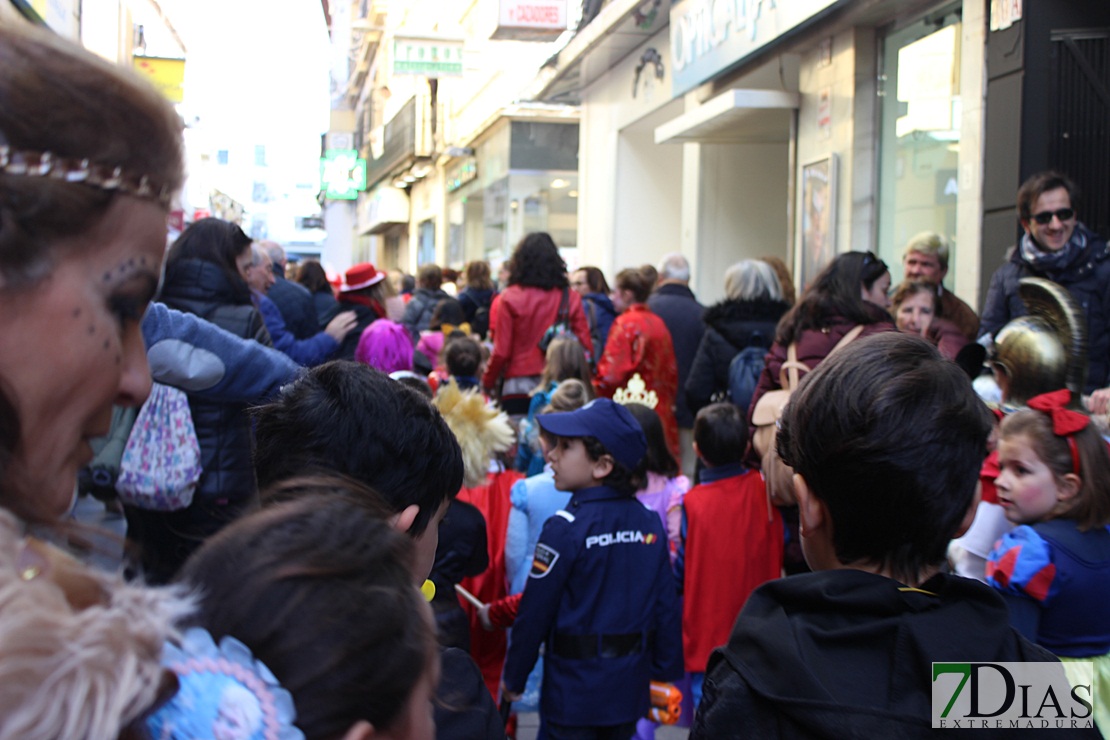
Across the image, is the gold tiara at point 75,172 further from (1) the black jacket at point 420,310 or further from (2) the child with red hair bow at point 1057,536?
(1) the black jacket at point 420,310

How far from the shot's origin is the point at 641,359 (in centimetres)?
721

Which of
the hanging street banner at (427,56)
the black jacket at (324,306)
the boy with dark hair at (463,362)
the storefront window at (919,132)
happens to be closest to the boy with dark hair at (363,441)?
the boy with dark hair at (463,362)

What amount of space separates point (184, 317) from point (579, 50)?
12862 mm

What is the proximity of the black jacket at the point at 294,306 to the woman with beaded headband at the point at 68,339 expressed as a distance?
6.35 m

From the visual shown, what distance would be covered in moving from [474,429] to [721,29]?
7.79 meters

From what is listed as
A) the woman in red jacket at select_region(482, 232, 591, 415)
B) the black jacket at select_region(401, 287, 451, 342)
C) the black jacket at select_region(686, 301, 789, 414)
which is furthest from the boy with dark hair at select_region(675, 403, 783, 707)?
the black jacket at select_region(401, 287, 451, 342)

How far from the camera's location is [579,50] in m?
15.1

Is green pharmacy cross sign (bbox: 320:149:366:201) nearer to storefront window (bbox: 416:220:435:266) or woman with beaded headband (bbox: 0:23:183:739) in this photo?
storefront window (bbox: 416:220:435:266)

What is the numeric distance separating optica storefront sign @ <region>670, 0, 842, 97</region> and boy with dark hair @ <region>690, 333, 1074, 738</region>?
7.29 m

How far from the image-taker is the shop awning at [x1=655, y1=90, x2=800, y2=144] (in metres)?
10.1

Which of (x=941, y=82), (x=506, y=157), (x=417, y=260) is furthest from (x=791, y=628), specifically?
(x=417, y=260)

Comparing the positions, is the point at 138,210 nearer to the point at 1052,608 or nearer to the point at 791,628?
the point at 791,628

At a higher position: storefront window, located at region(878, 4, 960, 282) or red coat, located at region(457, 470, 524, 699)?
storefront window, located at region(878, 4, 960, 282)

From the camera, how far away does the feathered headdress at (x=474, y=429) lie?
430 cm
